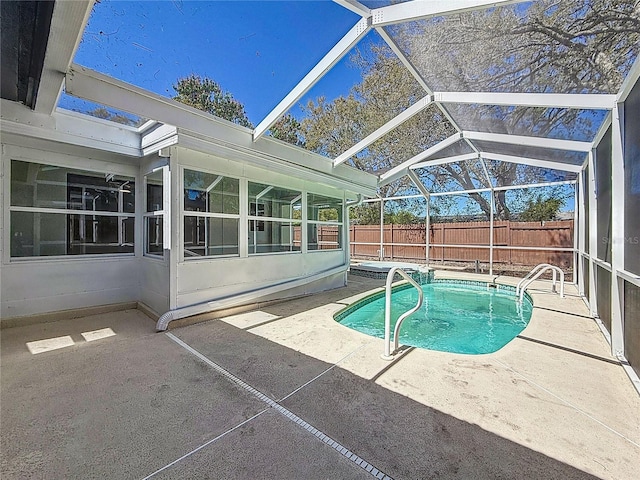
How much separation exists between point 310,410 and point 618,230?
377cm

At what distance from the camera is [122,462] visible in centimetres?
176

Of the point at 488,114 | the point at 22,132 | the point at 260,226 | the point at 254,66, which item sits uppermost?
the point at 254,66

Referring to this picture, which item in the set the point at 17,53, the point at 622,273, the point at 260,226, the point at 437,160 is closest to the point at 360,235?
the point at 437,160

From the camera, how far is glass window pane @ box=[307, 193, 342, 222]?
7262mm

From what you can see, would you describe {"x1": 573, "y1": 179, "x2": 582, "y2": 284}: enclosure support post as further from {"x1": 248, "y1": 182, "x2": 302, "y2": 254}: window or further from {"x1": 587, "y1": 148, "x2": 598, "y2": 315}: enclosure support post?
{"x1": 248, "y1": 182, "x2": 302, "y2": 254}: window

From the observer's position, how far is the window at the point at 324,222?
7.26 metres

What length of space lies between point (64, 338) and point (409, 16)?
5.73 metres

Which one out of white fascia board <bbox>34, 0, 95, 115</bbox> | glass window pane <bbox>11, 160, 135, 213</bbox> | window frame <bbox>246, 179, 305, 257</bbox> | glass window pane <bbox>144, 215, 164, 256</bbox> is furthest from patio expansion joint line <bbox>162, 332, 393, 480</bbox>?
glass window pane <bbox>11, 160, 135, 213</bbox>

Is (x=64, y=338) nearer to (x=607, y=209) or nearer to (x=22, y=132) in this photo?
(x=22, y=132)

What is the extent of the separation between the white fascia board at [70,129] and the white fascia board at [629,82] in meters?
6.41

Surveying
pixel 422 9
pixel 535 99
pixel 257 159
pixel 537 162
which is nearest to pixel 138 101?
pixel 257 159

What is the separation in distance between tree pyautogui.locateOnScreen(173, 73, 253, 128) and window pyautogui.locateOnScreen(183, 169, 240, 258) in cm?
453

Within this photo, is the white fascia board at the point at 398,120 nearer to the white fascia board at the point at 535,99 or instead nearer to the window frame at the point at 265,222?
the white fascia board at the point at 535,99

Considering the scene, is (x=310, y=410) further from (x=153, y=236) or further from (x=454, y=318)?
(x=454, y=318)
